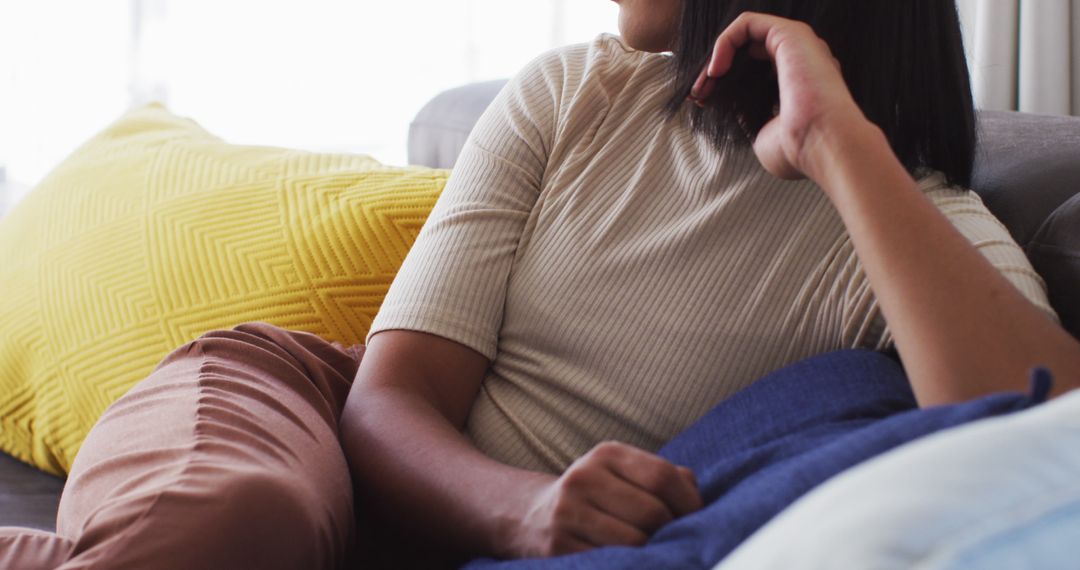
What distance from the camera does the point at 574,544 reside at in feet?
2.18

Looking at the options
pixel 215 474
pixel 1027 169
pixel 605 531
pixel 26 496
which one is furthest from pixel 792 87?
pixel 26 496

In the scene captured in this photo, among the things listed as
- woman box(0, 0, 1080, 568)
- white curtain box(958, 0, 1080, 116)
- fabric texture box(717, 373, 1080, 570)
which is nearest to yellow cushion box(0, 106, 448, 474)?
woman box(0, 0, 1080, 568)

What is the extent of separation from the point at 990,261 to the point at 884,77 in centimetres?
24

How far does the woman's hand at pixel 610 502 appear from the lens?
64 cm

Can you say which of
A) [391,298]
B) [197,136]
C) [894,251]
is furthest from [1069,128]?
[197,136]

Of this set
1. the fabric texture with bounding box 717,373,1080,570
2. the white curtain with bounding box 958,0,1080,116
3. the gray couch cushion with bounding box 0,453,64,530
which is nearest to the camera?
the fabric texture with bounding box 717,373,1080,570

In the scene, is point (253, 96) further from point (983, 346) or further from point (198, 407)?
point (983, 346)

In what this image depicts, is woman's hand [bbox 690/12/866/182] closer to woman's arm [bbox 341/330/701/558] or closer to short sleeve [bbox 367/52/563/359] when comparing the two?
short sleeve [bbox 367/52/563/359]

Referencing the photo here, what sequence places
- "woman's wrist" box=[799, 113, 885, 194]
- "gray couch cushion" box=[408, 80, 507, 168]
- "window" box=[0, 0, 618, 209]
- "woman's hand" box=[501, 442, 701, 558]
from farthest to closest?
"window" box=[0, 0, 618, 209], "gray couch cushion" box=[408, 80, 507, 168], "woman's wrist" box=[799, 113, 885, 194], "woman's hand" box=[501, 442, 701, 558]

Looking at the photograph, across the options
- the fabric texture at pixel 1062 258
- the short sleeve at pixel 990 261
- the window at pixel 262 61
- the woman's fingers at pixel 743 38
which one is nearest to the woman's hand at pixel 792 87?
the woman's fingers at pixel 743 38

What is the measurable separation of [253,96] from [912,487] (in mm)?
2508

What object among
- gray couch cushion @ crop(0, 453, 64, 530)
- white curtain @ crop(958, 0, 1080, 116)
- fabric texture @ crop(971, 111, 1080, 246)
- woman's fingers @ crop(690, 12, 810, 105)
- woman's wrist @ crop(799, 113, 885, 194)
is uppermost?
woman's fingers @ crop(690, 12, 810, 105)

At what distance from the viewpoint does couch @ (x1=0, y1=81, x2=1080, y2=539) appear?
938 millimetres

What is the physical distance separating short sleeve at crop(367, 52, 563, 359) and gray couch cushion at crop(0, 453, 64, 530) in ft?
1.46
